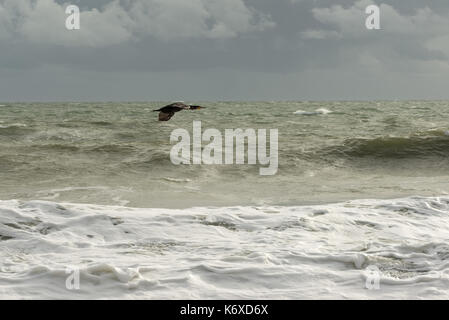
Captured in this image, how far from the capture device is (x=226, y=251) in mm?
5285

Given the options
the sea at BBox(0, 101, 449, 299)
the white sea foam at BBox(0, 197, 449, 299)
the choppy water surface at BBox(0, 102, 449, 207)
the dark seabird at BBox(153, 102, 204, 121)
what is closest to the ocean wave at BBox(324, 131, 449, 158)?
the choppy water surface at BBox(0, 102, 449, 207)

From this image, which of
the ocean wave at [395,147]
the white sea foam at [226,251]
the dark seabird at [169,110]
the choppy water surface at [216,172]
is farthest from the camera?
the ocean wave at [395,147]

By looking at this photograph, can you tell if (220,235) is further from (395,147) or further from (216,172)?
(395,147)

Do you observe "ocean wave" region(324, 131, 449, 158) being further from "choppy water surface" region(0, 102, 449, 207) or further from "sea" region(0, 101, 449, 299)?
"sea" region(0, 101, 449, 299)

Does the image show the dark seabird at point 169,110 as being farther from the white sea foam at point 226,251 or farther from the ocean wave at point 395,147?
the ocean wave at point 395,147

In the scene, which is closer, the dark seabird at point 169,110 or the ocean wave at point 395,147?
the dark seabird at point 169,110

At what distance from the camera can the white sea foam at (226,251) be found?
4258 mm

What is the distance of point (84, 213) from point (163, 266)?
2.33m

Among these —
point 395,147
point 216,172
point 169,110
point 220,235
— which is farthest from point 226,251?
point 395,147

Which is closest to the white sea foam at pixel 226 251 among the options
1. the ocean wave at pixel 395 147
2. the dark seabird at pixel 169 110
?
the dark seabird at pixel 169 110

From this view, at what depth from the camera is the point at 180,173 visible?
40.1 ft
